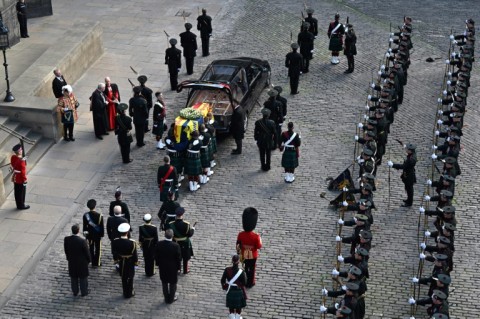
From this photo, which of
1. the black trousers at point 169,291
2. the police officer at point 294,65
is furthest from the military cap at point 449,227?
the police officer at point 294,65

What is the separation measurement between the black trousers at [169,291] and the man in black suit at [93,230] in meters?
1.78

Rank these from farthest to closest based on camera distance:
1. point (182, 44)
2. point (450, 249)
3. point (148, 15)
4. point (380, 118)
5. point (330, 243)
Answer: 1. point (148, 15)
2. point (182, 44)
3. point (380, 118)
4. point (330, 243)
5. point (450, 249)

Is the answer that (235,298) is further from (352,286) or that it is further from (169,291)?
(352,286)

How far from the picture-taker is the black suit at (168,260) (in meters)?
18.1

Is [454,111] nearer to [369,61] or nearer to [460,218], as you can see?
[460,218]

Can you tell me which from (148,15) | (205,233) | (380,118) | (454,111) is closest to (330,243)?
(205,233)

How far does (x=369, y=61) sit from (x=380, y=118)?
6.68 metres

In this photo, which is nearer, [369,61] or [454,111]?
[454,111]

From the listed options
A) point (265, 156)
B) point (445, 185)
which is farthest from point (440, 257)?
point (265, 156)

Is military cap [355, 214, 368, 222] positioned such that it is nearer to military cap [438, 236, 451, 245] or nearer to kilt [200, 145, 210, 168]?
military cap [438, 236, 451, 245]

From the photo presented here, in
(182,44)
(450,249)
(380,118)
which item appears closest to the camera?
(450,249)

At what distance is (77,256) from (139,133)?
20.5 feet

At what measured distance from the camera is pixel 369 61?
29469 mm

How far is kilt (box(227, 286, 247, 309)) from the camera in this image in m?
17.5
